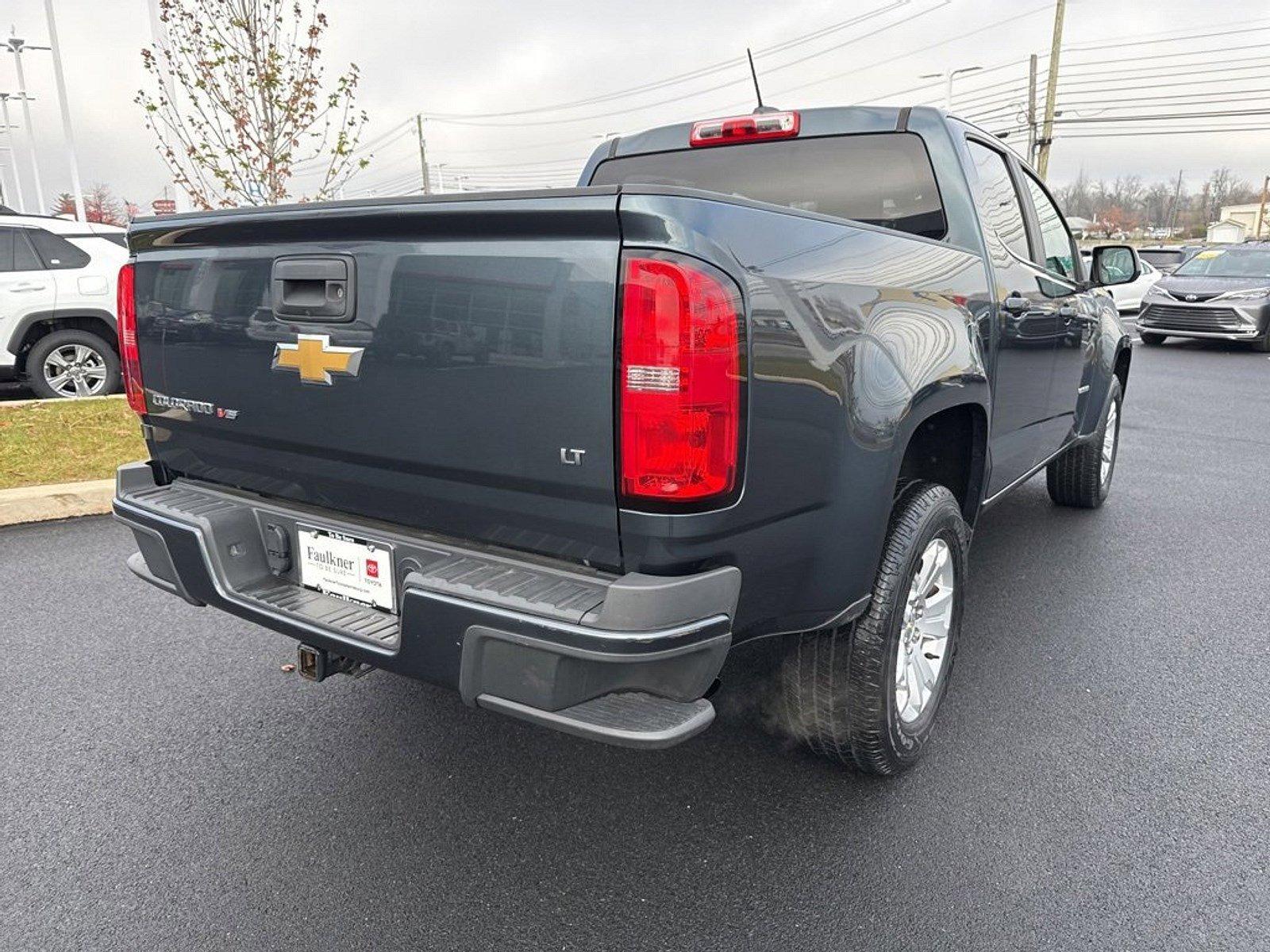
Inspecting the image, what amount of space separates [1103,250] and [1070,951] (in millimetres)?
3596

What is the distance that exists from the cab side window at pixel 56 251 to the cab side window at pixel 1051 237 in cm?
792

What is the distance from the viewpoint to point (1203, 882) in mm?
2172

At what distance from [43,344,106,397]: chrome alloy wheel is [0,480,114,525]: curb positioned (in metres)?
3.12

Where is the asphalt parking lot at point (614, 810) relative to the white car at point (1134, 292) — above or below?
below

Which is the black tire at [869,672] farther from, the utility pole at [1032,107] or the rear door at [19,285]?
the utility pole at [1032,107]

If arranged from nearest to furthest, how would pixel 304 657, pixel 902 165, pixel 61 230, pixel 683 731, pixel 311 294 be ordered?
pixel 683 731 < pixel 311 294 < pixel 304 657 < pixel 902 165 < pixel 61 230

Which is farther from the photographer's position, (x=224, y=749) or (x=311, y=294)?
(x=224, y=749)

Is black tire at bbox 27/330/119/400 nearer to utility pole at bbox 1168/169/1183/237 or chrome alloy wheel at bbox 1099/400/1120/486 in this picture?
chrome alloy wheel at bbox 1099/400/1120/486

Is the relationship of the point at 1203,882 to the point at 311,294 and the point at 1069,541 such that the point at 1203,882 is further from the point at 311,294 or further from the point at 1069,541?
the point at 1069,541

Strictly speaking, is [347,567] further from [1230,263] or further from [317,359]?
[1230,263]

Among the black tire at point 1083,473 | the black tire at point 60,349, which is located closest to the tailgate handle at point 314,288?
the black tire at point 1083,473

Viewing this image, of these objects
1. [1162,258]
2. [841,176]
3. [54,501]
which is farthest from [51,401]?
[1162,258]

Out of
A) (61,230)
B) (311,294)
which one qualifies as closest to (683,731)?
(311,294)

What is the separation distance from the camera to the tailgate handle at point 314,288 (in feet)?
6.73
